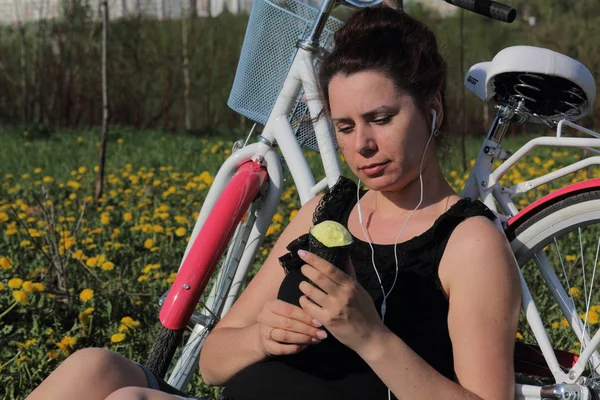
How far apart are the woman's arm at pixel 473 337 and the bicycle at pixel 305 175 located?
30cm

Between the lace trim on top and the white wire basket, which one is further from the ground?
the white wire basket

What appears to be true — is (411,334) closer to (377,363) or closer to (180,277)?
(377,363)

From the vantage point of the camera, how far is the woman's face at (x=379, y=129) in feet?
5.94

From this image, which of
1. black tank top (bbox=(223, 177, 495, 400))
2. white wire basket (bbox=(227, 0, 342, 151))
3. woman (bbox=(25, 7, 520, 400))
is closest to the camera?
woman (bbox=(25, 7, 520, 400))

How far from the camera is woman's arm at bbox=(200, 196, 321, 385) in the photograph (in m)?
1.89

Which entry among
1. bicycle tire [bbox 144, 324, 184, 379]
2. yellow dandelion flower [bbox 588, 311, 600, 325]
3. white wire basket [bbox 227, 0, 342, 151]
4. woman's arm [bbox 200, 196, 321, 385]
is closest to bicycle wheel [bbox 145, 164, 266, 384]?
bicycle tire [bbox 144, 324, 184, 379]

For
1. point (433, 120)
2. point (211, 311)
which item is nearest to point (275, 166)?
point (211, 311)

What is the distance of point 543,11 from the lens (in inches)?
475

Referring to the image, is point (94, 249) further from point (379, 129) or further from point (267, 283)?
point (379, 129)

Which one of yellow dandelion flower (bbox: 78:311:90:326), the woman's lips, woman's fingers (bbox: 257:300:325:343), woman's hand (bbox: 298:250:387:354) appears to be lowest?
yellow dandelion flower (bbox: 78:311:90:326)

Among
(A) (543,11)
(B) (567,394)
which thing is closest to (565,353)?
(B) (567,394)

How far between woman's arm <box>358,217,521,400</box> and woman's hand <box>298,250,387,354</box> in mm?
30

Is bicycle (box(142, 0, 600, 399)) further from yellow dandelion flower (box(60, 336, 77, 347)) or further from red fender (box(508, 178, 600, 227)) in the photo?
yellow dandelion flower (box(60, 336, 77, 347))

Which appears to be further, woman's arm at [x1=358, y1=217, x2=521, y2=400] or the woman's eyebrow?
the woman's eyebrow
